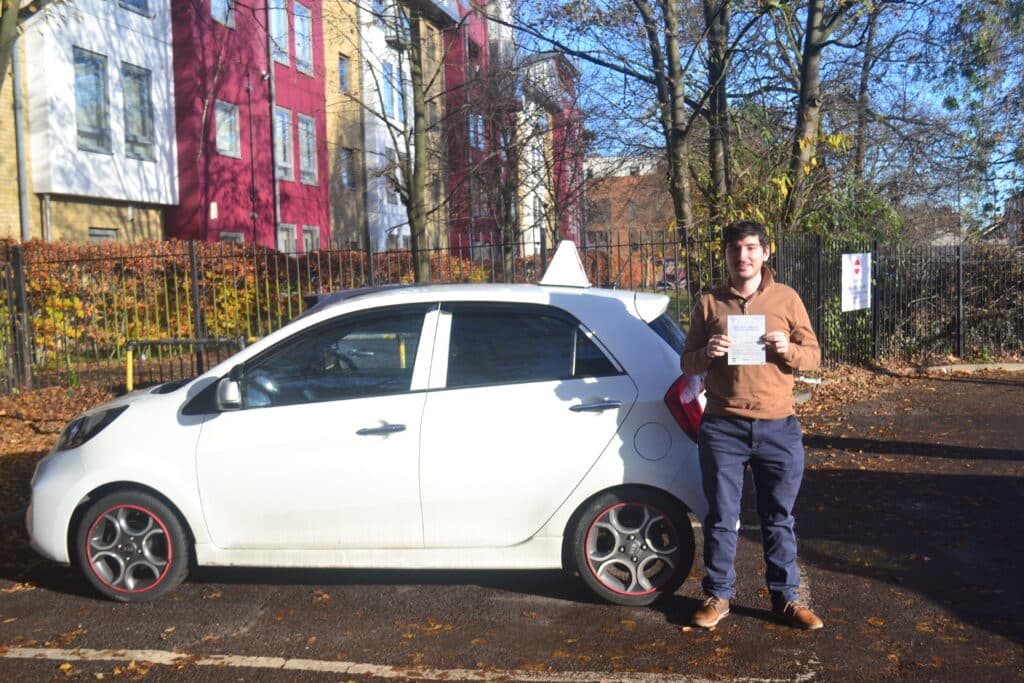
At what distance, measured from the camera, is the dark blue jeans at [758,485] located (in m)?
4.78

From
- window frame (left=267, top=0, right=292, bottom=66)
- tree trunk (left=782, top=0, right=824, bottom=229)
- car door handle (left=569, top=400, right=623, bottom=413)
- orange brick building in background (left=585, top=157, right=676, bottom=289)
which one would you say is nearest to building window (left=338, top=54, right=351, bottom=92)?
window frame (left=267, top=0, right=292, bottom=66)

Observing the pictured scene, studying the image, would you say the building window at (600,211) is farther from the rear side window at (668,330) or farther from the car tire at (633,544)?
the car tire at (633,544)

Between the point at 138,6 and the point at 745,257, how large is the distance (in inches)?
795

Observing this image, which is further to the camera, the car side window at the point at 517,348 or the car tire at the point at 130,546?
the car tire at the point at 130,546

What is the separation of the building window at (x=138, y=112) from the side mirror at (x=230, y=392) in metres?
17.4

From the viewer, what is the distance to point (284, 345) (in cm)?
543

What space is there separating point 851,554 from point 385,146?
2935 centimetres

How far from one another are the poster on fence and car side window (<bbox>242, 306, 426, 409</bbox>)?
10.9 meters

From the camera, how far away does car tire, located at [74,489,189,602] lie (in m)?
5.37

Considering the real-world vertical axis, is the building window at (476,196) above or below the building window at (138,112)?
below

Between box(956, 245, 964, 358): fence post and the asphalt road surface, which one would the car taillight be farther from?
box(956, 245, 964, 358): fence post

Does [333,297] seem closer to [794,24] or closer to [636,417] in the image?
[636,417]

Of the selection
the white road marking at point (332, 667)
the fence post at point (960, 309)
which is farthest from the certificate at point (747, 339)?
the fence post at point (960, 309)

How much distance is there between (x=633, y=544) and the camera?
5.12m
